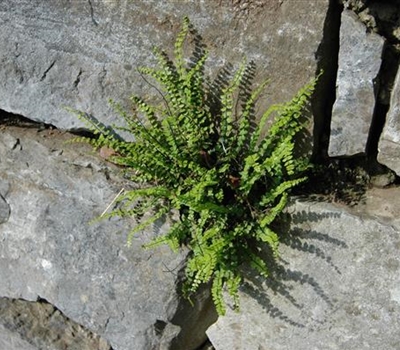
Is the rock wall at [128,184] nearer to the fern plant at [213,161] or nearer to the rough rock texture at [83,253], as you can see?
the rough rock texture at [83,253]

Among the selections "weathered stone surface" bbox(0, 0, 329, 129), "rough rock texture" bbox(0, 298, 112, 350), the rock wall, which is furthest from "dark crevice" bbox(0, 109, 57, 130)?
"rough rock texture" bbox(0, 298, 112, 350)

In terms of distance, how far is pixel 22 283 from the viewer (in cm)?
488

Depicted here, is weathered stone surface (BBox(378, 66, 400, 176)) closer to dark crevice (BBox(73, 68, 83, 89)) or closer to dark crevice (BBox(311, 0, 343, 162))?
dark crevice (BBox(311, 0, 343, 162))

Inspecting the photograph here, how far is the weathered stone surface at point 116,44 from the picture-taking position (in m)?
3.90

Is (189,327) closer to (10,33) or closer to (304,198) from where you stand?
(304,198)

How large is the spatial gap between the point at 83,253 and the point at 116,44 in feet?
4.63

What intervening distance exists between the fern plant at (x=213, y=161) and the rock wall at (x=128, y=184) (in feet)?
0.44

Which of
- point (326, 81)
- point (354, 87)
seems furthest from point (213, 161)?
point (354, 87)

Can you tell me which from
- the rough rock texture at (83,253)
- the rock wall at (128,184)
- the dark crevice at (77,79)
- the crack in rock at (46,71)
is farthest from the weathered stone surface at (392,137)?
the crack in rock at (46,71)

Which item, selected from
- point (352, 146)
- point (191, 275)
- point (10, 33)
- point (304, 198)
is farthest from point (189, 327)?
point (10, 33)

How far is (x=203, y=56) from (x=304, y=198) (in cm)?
105

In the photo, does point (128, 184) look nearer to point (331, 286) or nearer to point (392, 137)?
point (331, 286)

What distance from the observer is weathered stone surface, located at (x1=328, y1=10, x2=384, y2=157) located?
3.72 meters

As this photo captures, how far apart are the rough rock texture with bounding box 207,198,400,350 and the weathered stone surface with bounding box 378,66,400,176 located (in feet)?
0.77
